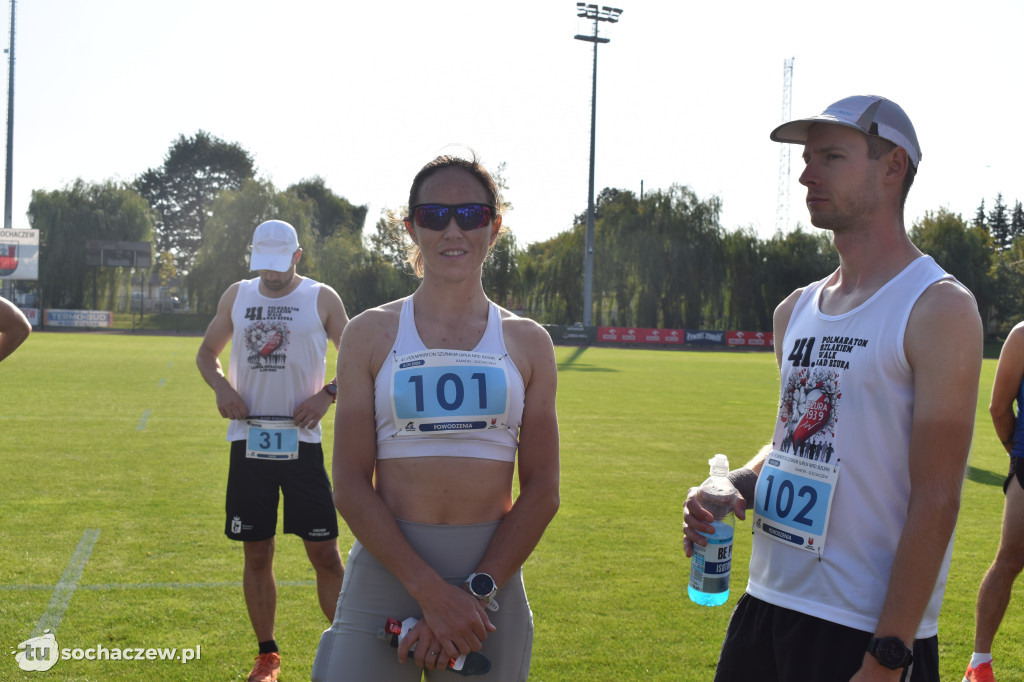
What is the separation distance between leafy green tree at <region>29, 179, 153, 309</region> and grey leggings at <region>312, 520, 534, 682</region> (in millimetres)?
59352

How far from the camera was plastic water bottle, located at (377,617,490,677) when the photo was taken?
2496 millimetres

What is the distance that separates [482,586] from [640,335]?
53.1 metres

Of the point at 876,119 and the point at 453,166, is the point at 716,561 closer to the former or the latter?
the point at 876,119

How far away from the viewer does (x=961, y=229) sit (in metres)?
60.7


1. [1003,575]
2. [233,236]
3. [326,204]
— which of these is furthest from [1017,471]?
[326,204]

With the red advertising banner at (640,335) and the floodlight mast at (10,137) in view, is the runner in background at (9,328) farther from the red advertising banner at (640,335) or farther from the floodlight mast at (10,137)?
the floodlight mast at (10,137)

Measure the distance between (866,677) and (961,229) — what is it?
66.5m

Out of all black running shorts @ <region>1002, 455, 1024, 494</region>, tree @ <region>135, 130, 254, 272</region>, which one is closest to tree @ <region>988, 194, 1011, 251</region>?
tree @ <region>135, 130, 254, 272</region>

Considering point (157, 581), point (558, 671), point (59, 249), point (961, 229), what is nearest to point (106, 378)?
point (157, 581)

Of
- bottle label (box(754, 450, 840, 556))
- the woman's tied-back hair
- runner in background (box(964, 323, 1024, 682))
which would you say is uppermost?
the woman's tied-back hair

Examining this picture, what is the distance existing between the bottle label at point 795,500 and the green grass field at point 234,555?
227cm

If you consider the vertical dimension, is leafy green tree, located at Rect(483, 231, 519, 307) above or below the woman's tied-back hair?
above

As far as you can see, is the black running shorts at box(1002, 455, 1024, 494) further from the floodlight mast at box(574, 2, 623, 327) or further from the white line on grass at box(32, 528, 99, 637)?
the floodlight mast at box(574, 2, 623, 327)

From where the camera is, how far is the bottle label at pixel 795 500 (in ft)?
7.93
